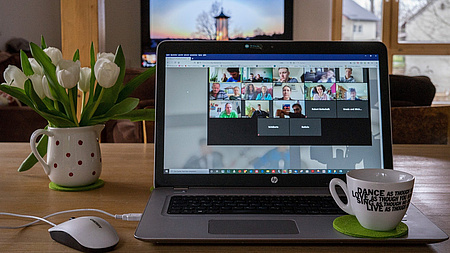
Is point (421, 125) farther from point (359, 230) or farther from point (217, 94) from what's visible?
point (359, 230)

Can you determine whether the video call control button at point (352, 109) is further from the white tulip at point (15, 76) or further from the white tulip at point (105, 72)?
the white tulip at point (15, 76)

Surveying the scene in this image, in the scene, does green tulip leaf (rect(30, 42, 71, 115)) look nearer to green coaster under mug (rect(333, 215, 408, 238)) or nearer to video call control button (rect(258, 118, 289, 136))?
video call control button (rect(258, 118, 289, 136))

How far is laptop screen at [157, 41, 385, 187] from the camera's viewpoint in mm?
865

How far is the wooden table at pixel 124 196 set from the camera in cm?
62

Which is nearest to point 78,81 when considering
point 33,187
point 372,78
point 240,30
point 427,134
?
point 33,187

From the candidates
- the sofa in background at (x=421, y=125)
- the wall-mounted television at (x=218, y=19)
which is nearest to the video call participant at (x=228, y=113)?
the sofa in background at (x=421, y=125)

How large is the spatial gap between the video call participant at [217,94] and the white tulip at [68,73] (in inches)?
9.4

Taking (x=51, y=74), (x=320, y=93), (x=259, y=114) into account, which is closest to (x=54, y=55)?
(x=51, y=74)

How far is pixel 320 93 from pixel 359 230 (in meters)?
0.31

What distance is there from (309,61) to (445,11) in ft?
19.2

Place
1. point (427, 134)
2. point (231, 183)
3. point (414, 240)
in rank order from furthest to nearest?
point (427, 134), point (231, 183), point (414, 240)

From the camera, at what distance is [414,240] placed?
62 centimetres

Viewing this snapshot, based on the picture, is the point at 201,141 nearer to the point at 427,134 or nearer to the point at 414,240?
the point at 414,240

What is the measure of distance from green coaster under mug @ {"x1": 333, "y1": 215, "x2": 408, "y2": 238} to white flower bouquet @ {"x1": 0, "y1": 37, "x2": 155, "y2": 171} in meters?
0.44
